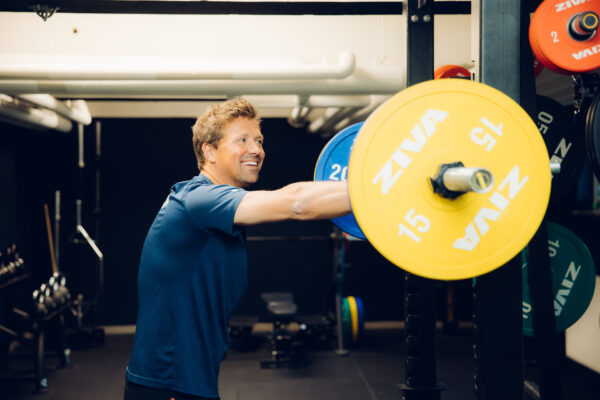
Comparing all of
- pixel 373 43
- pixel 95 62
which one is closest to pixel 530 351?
pixel 373 43

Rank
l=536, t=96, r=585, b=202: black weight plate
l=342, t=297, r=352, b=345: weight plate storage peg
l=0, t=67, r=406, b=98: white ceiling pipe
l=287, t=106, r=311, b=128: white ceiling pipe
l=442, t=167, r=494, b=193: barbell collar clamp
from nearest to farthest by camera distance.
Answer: l=442, t=167, r=494, b=193: barbell collar clamp → l=536, t=96, r=585, b=202: black weight plate → l=0, t=67, r=406, b=98: white ceiling pipe → l=287, t=106, r=311, b=128: white ceiling pipe → l=342, t=297, r=352, b=345: weight plate storage peg

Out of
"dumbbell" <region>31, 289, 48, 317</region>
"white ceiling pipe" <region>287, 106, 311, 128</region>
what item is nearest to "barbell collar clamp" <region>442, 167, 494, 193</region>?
"white ceiling pipe" <region>287, 106, 311, 128</region>

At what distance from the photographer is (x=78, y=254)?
5.63 m

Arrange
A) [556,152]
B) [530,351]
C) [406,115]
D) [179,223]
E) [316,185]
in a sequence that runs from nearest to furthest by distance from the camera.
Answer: [406,115] < [316,185] < [179,223] < [556,152] < [530,351]

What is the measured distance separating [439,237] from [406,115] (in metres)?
0.25

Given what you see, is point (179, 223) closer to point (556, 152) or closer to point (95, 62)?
point (556, 152)

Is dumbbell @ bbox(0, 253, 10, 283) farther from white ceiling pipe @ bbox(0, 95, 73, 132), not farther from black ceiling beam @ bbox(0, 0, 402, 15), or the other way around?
black ceiling beam @ bbox(0, 0, 402, 15)

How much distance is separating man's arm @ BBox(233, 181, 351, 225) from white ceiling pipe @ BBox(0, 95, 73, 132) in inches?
125

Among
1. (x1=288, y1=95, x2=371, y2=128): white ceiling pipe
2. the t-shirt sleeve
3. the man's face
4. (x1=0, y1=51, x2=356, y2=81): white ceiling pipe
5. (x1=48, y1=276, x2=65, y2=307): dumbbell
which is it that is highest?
(x1=0, y1=51, x2=356, y2=81): white ceiling pipe

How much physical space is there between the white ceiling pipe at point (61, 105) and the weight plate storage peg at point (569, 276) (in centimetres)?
330

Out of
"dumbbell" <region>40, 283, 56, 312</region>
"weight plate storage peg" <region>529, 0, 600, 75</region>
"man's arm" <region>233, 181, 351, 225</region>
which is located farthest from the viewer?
"dumbbell" <region>40, 283, 56, 312</region>

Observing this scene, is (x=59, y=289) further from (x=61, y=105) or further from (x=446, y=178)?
(x=446, y=178)

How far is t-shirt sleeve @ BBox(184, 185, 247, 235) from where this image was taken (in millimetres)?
1248

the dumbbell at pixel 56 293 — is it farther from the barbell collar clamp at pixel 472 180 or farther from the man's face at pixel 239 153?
the barbell collar clamp at pixel 472 180
